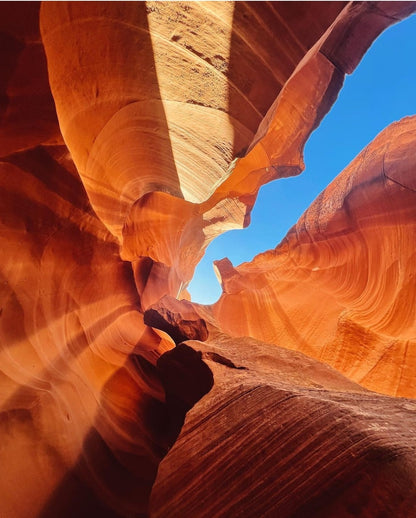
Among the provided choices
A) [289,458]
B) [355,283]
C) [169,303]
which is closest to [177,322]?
[169,303]

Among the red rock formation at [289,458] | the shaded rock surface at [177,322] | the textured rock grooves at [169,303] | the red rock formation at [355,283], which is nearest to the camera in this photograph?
the red rock formation at [289,458]

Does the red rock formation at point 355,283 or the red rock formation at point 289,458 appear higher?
the red rock formation at point 355,283

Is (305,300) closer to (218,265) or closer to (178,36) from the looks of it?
(218,265)

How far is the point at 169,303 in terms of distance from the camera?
7352 mm

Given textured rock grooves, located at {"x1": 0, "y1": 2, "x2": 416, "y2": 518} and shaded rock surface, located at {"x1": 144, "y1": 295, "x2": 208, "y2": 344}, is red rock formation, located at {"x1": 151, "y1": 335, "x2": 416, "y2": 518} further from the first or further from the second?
Answer: shaded rock surface, located at {"x1": 144, "y1": 295, "x2": 208, "y2": 344}

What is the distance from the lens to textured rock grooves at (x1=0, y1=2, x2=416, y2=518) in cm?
211

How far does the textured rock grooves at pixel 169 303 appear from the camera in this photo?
211cm

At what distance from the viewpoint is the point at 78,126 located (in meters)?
4.16

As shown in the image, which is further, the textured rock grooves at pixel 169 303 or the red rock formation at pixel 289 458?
the textured rock grooves at pixel 169 303

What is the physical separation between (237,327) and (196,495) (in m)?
8.16

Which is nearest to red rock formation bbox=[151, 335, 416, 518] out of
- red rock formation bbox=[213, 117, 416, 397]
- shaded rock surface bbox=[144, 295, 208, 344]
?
shaded rock surface bbox=[144, 295, 208, 344]

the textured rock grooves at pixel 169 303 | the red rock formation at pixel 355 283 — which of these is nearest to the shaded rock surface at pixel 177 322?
the textured rock grooves at pixel 169 303

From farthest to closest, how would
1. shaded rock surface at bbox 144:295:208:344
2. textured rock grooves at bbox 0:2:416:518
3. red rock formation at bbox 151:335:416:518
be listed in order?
shaded rock surface at bbox 144:295:208:344
textured rock grooves at bbox 0:2:416:518
red rock formation at bbox 151:335:416:518

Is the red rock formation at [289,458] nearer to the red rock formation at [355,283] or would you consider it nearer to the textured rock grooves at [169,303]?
the textured rock grooves at [169,303]
